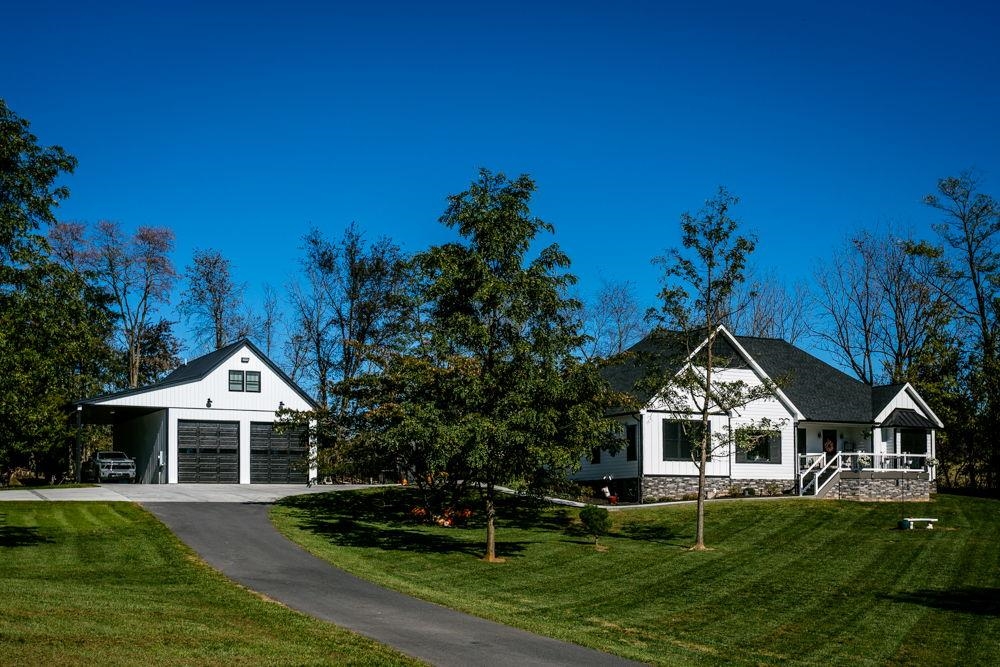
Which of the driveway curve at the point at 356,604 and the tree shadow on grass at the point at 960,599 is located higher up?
the driveway curve at the point at 356,604

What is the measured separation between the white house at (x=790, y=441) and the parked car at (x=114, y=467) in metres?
19.4

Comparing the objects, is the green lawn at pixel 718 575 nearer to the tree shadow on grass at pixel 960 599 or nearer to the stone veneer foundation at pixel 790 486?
the tree shadow on grass at pixel 960 599

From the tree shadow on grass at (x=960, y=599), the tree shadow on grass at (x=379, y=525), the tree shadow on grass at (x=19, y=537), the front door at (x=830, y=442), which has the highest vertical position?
the front door at (x=830, y=442)

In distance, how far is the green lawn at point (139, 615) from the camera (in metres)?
10.8

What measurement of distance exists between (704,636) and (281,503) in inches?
760

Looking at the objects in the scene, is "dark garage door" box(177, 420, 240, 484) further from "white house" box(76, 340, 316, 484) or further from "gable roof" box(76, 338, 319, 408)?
"gable roof" box(76, 338, 319, 408)

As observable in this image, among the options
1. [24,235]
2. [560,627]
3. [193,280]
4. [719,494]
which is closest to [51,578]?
[24,235]

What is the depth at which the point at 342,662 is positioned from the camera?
36.4 ft

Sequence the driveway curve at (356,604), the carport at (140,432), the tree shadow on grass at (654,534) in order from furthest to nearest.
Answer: the carport at (140,432) < the tree shadow on grass at (654,534) < the driveway curve at (356,604)

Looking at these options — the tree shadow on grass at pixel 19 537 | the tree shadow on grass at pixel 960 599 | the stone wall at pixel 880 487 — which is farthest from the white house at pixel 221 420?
the tree shadow on grass at pixel 960 599

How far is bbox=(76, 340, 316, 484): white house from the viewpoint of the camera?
39844mm

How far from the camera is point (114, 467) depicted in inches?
1683

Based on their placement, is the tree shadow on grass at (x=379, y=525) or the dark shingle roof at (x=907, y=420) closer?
the tree shadow on grass at (x=379, y=525)

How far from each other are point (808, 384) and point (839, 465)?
4.94 m
